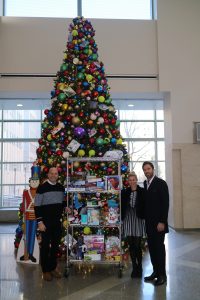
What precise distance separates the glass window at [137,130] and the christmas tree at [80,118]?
21.1ft

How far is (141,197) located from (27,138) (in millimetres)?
8677

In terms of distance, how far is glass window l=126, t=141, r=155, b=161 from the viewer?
41.8 ft

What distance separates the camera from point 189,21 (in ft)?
31.5

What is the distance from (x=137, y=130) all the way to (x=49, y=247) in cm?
874

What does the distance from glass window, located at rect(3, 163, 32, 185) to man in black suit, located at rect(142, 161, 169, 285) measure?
8.68 metres

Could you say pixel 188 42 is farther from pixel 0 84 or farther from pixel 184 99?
pixel 0 84

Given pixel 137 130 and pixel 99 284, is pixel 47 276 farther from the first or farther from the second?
pixel 137 130

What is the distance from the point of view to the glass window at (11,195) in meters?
12.1

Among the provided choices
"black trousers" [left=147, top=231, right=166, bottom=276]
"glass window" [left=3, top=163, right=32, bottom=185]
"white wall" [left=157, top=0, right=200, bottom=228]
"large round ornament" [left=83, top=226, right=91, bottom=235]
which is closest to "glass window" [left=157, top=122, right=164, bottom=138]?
"white wall" [left=157, top=0, right=200, bottom=228]

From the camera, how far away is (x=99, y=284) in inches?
177

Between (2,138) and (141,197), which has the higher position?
(2,138)

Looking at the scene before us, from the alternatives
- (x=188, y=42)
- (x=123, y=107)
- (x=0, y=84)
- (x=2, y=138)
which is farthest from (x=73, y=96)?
(x=2, y=138)

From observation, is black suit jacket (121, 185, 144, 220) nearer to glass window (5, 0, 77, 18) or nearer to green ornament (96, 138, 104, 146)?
green ornament (96, 138, 104, 146)

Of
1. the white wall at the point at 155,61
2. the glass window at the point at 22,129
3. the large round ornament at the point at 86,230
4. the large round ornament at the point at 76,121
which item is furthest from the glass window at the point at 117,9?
the large round ornament at the point at 86,230
